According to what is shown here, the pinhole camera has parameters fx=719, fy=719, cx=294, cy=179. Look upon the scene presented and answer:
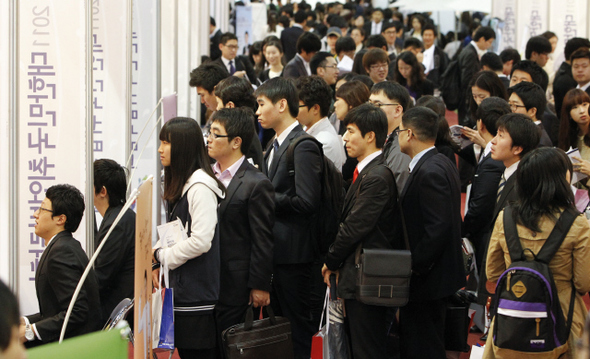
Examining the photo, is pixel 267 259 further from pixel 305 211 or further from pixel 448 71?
pixel 448 71

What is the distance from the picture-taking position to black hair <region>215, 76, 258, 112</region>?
4.77m

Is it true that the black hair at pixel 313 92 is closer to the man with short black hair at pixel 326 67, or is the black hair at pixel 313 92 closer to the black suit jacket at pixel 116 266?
the black suit jacket at pixel 116 266

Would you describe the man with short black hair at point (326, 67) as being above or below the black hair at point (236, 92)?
above

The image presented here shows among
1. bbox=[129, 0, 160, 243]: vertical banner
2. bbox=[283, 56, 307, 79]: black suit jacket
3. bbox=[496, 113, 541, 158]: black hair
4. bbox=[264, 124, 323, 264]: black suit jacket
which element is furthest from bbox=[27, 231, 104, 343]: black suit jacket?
bbox=[283, 56, 307, 79]: black suit jacket

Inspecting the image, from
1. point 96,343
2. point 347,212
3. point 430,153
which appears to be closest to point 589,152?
point 430,153

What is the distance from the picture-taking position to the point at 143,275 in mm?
2467

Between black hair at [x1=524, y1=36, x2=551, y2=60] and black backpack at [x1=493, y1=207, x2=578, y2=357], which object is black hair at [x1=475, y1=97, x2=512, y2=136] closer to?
black backpack at [x1=493, y1=207, x2=578, y2=357]

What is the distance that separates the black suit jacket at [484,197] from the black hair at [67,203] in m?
2.26

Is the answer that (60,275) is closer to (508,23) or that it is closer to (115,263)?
(115,263)

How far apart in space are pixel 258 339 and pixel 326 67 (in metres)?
4.07

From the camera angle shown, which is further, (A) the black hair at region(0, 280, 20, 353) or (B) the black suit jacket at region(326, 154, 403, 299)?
(B) the black suit jacket at region(326, 154, 403, 299)

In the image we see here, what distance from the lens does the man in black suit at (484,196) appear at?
417 centimetres

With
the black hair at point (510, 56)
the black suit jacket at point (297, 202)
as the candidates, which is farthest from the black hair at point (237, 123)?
the black hair at point (510, 56)

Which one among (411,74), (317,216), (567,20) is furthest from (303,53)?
(317,216)
